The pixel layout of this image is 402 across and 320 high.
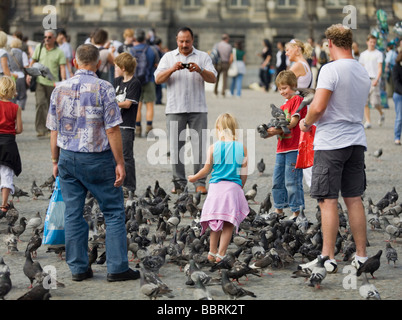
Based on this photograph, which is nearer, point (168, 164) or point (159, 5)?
point (168, 164)

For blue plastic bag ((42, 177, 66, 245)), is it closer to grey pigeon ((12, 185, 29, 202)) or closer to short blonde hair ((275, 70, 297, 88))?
short blonde hair ((275, 70, 297, 88))

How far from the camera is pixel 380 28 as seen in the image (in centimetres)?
2647

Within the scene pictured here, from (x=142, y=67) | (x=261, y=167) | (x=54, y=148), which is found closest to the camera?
(x=54, y=148)

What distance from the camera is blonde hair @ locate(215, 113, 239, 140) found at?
7.38 metres

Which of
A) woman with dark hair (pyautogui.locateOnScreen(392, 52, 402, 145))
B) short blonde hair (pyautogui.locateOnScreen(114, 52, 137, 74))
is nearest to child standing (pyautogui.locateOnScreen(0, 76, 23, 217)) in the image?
short blonde hair (pyautogui.locateOnScreen(114, 52, 137, 74))

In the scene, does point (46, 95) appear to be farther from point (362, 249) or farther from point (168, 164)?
point (362, 249)

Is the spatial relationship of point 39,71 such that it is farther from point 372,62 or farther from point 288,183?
point 372,62

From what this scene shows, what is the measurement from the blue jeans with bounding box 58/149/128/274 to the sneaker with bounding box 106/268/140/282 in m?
0.03

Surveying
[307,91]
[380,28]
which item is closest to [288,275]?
[307,91]

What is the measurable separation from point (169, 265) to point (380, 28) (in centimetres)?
2030

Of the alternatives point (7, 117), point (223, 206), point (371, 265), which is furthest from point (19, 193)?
point (371, 265)

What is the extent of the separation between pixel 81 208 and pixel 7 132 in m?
3.04

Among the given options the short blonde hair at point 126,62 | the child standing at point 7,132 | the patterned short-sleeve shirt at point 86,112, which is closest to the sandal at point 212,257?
the patterned short-sleeve shirt at point 86,112

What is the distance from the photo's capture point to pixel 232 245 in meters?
8.40
